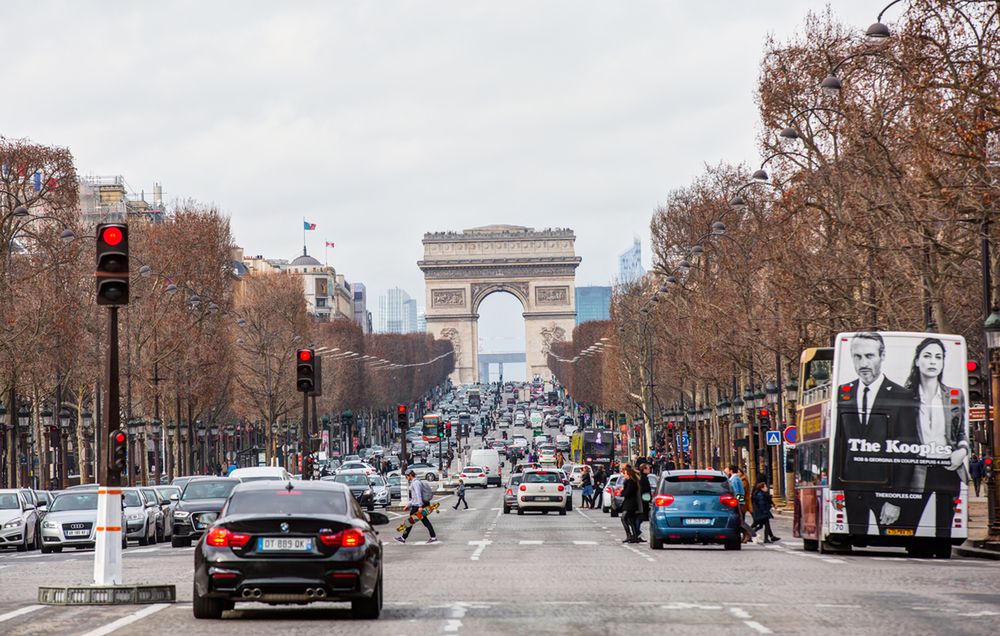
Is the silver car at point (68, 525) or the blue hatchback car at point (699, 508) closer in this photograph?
the blue hatchback car at point (699, 508)

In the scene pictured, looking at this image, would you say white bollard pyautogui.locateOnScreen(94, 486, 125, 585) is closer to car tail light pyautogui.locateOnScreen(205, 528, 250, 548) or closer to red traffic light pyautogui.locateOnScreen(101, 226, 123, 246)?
red traffic light pyautogui.locateOnScreen(101, 226, 123, 246)

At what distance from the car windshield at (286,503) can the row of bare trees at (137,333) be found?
123 ft

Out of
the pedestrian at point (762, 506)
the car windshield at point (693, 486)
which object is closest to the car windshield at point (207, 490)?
the pedestrian at point (762, 506)

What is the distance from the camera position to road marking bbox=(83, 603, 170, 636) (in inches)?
596

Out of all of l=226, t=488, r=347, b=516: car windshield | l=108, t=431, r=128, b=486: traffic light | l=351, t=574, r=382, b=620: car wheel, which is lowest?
l=351, t=574, r=382, b=620: car wheel

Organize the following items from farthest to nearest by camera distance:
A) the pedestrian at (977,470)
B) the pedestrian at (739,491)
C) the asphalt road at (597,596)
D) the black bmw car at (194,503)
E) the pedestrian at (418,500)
→ the pedestrian at (977,470) → the black bmw car at (194,503) → the pedestrian at (418,500) → the pedestrian at (739,491) → the asphalt road at (597,596)

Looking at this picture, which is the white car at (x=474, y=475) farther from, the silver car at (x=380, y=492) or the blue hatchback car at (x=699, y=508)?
the blue hatchback car at (x=699, y=508)

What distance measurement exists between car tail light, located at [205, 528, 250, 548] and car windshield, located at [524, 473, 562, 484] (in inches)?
1770

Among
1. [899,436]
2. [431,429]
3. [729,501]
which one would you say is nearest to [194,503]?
[729,501]

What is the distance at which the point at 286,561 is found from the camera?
16094 mm

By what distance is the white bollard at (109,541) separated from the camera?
1916 centimetres

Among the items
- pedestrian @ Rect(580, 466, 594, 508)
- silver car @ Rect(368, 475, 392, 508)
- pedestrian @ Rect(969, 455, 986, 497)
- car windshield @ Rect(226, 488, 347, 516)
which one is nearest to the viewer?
car windshield @ Rect(226, 488, 347, 516)

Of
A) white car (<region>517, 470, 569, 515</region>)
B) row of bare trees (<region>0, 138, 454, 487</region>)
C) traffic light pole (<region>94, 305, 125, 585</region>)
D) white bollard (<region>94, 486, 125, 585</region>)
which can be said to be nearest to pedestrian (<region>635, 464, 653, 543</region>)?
traffic light pole (<region>94, 305, 125, 585</region>)

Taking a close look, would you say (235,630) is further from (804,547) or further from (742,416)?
(742,416)
